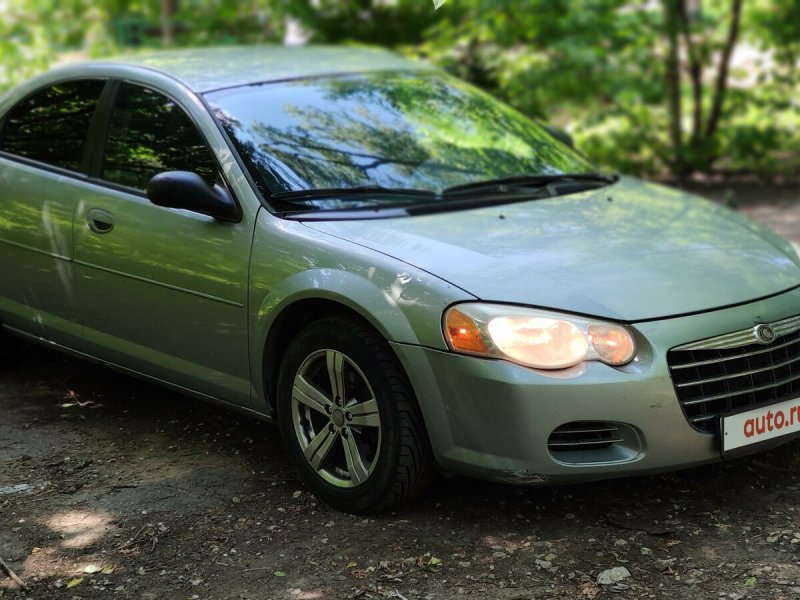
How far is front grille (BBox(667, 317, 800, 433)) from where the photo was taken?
373 cm

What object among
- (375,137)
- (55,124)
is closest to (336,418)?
(375,137)

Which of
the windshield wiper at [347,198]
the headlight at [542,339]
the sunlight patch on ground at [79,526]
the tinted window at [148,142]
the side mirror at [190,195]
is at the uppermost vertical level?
the tinted window at [148,142]

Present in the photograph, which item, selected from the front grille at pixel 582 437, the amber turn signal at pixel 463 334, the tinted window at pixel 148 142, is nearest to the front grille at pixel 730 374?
the front grille at pixel 582 437

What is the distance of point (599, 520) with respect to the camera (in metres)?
4.05

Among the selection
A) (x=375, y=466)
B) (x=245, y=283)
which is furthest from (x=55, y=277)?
(x=375, y=466)

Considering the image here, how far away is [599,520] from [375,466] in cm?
79

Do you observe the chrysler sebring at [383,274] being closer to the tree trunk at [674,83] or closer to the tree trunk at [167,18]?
the tree trunk at [674,83]

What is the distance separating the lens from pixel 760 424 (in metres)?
3.86

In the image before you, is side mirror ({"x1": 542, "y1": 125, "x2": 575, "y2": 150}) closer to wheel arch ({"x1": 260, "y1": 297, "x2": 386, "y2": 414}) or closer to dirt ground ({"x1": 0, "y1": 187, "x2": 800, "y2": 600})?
dirt ground ({"x1": 0, "y1": 187, "x2": 800, "y2": 600})

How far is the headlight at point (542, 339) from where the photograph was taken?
3.67 metres

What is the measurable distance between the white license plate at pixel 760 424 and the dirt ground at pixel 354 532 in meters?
0.32

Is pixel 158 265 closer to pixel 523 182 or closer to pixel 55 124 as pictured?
pixel 55 124

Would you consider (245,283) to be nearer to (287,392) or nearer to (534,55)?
(287,392)

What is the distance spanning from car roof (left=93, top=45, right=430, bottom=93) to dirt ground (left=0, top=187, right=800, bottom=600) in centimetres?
156
